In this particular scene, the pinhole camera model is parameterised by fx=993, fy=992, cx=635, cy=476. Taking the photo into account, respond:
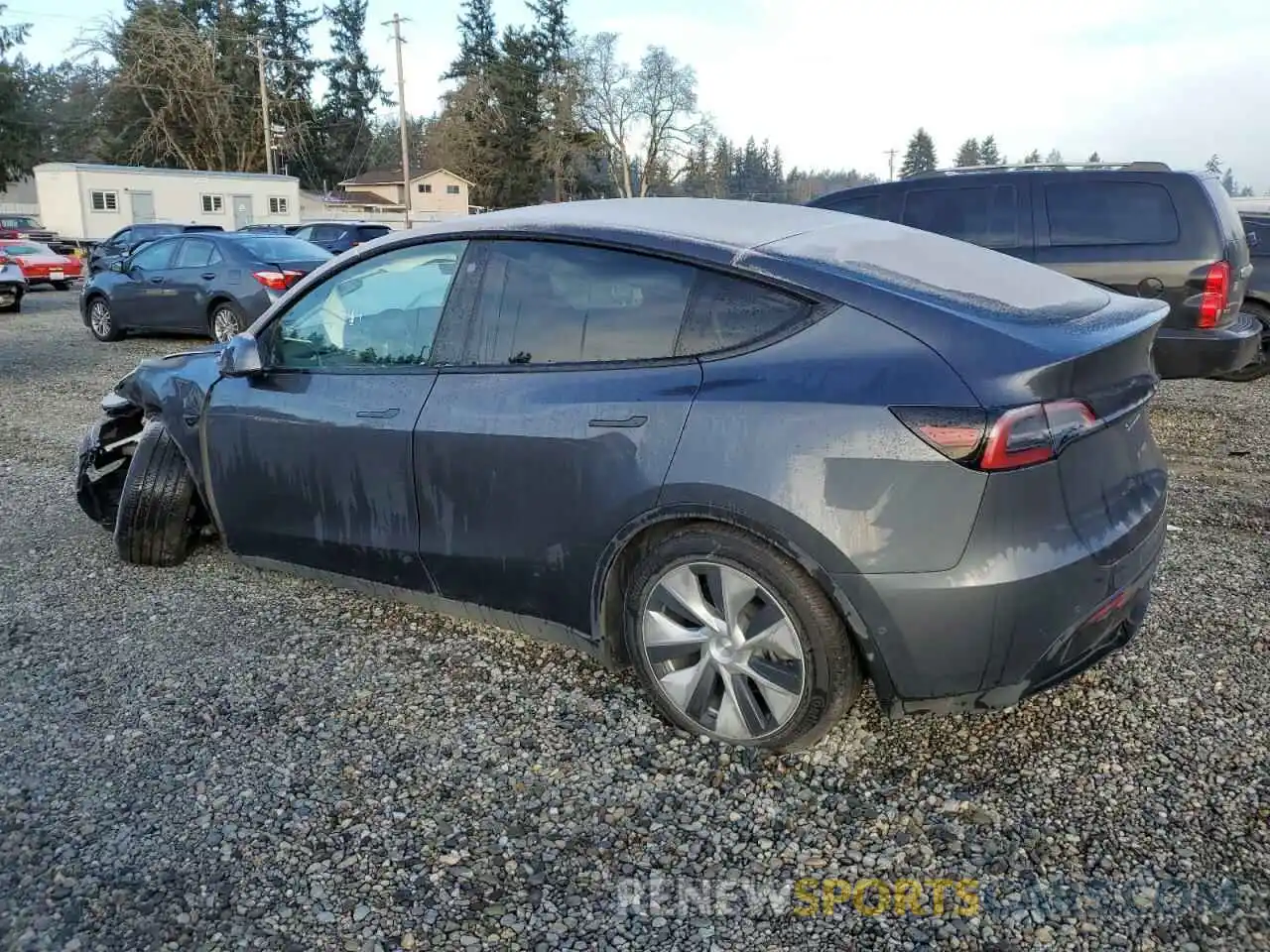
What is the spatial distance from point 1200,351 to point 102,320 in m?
13.7

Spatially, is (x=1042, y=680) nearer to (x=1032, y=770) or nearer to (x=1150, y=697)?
(x=1032, y=770)

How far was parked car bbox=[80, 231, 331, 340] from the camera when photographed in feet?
41.1

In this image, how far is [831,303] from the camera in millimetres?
2730

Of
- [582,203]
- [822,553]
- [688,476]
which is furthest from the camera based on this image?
[582,203]

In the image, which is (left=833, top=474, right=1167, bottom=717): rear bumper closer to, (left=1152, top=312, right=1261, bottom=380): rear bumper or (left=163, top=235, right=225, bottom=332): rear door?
(left=1152, top=312, right=1261, bottom=380): rear bumper

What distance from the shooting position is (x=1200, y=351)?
21.7 feet

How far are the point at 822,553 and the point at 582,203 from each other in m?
1.73

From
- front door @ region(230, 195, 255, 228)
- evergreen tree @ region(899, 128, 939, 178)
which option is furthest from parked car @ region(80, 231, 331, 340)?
evergreen tree @ region(899, 128, 939, 178)

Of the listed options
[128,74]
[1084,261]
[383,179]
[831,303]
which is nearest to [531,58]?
[383,179]

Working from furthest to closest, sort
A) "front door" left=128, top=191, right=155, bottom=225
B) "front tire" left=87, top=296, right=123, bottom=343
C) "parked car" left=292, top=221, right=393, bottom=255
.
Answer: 1. "front door" left=128, top=191, right=155, bottom=225
2. "parked car" left=292, top=221, right=393, bottom=255
3. "front tire" left=87, top=296, right=123, bottom=343

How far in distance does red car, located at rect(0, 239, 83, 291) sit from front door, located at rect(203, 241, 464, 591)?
81.3ft

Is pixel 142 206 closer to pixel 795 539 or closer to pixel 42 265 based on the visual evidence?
pixel 42 265

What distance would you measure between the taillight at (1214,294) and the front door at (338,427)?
218 inches

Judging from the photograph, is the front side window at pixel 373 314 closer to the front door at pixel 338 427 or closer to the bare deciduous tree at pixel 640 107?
the front door at pixel 338 427
